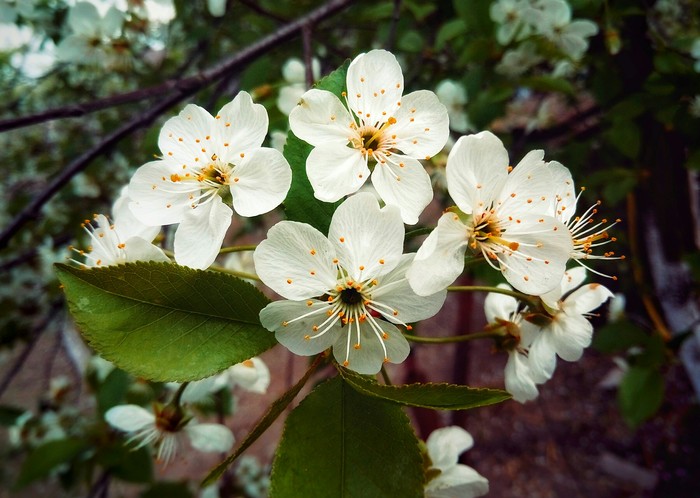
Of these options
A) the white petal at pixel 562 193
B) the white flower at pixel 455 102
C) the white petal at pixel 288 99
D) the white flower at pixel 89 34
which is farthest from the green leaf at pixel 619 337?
the white flower at pixel 89 34

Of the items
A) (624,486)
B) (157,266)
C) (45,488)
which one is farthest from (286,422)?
(45,488)

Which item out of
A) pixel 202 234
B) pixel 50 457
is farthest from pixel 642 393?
pixel 50 457

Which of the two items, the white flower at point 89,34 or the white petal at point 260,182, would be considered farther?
the white flower at point 89,34

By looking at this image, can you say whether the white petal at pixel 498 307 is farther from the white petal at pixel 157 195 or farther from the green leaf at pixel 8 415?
the green leaf at pixel 8 415

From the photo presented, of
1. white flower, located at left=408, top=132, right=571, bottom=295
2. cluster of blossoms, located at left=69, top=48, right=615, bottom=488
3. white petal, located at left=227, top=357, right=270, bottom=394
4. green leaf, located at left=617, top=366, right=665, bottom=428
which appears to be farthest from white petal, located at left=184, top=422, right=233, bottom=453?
green leaf, located at left=617, top=366, right=665, bottom=428

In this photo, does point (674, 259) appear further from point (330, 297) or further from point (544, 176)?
point (330, 297)

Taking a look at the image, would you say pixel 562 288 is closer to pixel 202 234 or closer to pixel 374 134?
pixel 374 134

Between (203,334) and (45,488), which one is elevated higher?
(203,334)
